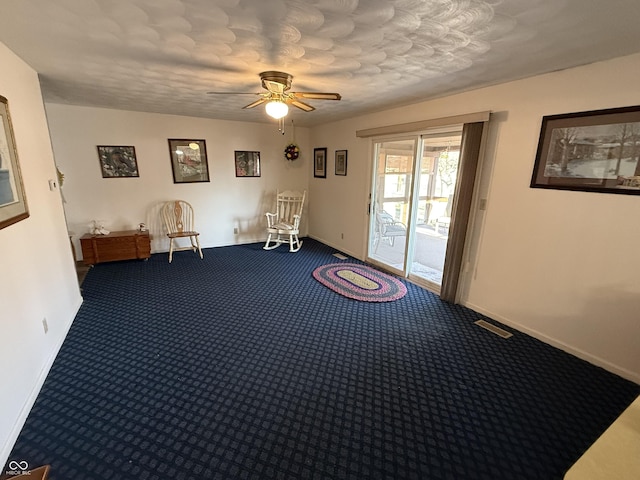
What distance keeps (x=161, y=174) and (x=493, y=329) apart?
502 centimetres

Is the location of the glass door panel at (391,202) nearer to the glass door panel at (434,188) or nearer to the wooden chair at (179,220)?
the glass door panel at (434,188)

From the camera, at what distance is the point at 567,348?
2.41 m

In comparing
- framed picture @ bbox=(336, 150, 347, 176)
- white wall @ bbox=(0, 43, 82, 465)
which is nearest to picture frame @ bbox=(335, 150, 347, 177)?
framed picture @ bbox=(336, 150, 347, 176)

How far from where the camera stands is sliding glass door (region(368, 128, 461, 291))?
3.53m

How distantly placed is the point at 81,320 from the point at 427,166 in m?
4.13

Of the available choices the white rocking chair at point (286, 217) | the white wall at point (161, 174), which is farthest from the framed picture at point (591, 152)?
the white wall at point (161, 174)

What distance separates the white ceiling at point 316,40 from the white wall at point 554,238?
19cm

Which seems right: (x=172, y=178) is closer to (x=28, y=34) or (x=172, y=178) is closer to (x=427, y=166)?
(x=28, y=34)

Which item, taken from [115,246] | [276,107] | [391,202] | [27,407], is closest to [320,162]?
[391,202]

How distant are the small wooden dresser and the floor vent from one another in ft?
14.9

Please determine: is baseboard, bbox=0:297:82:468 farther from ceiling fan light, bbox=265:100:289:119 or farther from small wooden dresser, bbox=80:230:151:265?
ceiling fan light, bbox=265:100:289:119

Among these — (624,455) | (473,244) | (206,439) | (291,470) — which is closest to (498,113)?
(473,244)

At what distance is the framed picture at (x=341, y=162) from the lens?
4805 mm

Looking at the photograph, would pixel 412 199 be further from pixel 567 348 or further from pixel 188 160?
pixel 188 160
